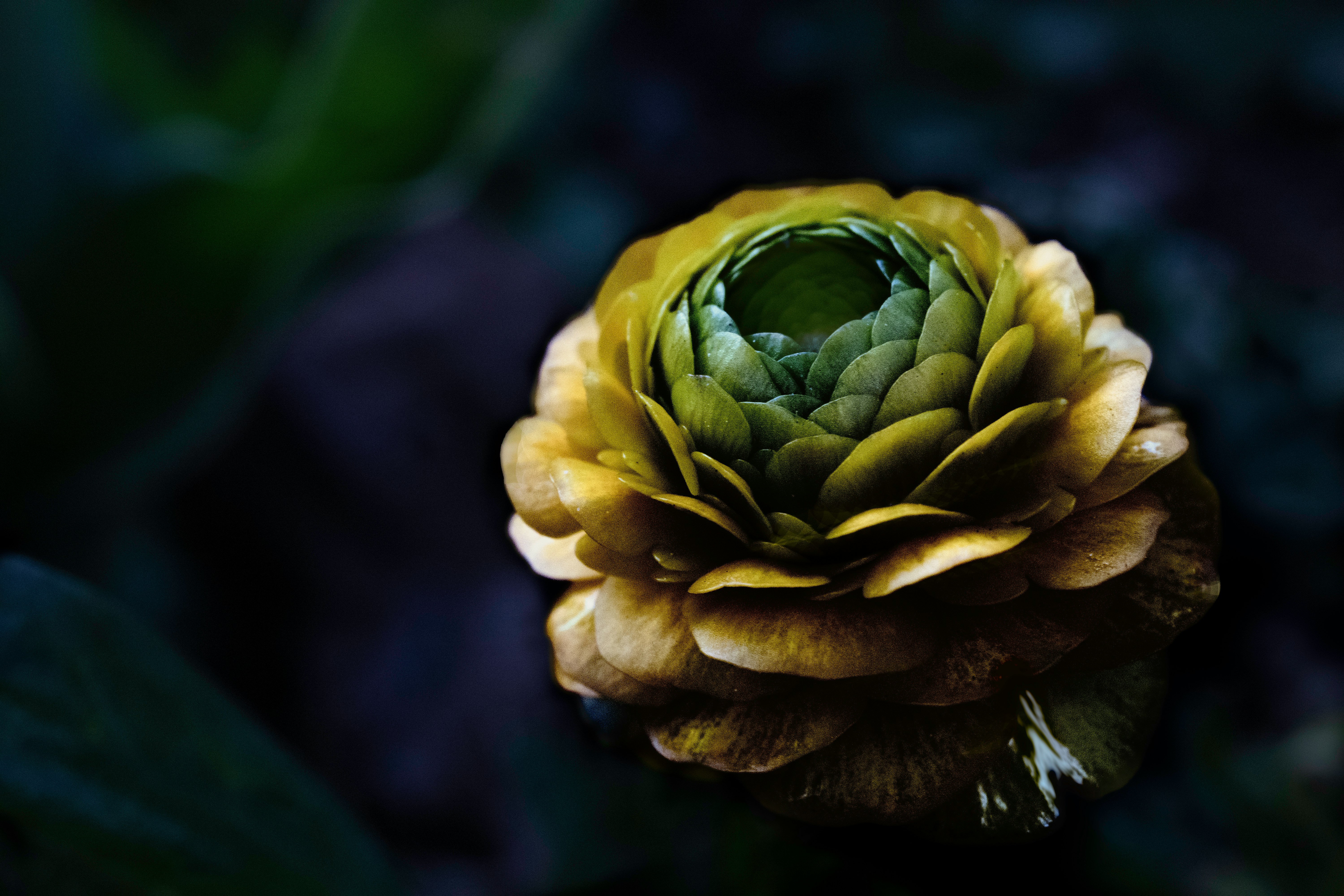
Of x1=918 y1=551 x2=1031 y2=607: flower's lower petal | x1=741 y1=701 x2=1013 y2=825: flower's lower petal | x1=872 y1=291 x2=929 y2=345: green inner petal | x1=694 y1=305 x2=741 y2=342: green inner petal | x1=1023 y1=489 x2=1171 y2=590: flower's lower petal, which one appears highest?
x1=872 y1=291 x2=929 y2=345: green inner petal

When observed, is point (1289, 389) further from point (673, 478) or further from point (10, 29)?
point (10, 29)

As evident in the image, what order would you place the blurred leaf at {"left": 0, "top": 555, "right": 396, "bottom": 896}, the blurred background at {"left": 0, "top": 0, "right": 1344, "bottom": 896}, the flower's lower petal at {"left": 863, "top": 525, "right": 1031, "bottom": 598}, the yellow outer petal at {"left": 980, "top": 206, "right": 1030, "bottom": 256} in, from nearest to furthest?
the flower's lower petal at {"left": 863, "top": 525, "right": 1031, "bottom": 598} < the yellow outer petal at {"left": 980, "top": 206, "right": 1030, "bottom": 256} < the blurred leaf at {"left": 0, "top": 555, "right": 396, "bottom": 896} < the blurred background at {"left": 0, "top": 0, "right": 1344, "bottom": 896}

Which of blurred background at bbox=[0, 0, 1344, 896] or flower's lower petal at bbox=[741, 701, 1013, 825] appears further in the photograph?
blurred background at bbox=[0, 0, 1344, 896]

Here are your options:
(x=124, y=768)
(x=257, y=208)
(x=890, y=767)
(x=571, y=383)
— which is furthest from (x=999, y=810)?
(x=257, y=208)

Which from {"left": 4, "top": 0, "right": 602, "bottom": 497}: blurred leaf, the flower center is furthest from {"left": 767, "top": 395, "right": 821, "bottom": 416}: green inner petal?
{"left": 4, "top": 0, "right": 602, "bottom": 497}: blurred leaf

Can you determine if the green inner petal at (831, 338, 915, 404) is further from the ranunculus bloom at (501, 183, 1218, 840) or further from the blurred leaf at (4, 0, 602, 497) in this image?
the blurred leaf at (4, 0, 602, 497)

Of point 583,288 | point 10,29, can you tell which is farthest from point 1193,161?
point 10,29

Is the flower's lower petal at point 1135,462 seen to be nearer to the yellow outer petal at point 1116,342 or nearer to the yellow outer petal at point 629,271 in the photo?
the yellow outer petal at point 1116,342
